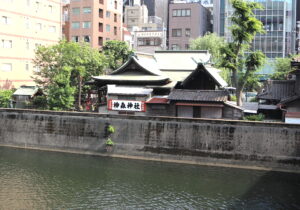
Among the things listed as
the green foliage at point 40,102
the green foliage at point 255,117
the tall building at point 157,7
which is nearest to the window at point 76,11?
the tall building at point 157,7

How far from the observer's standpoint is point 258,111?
36.6m

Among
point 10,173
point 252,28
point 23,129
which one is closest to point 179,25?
point 252,28

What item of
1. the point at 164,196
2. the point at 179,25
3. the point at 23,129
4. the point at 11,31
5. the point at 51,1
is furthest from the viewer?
the point at 179,25

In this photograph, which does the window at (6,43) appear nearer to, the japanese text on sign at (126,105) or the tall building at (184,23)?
the japanese text on sign at (126,105)

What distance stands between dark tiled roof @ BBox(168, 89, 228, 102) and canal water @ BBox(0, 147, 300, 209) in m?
6.36

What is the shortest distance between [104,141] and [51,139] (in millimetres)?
5938

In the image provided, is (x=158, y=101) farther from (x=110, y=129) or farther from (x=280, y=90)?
(x=280, y=90)

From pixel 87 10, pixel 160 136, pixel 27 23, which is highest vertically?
pixel 87 10

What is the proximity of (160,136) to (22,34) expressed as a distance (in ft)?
→ 105

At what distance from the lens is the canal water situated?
23.3 metres

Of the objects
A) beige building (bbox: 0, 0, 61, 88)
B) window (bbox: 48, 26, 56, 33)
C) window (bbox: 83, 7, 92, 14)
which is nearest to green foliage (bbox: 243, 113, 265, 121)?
beige building (bbox: 0, 0, 61, 88)

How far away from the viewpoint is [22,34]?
178 ft

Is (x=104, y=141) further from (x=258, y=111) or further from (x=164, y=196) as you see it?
(x=258, y=111)

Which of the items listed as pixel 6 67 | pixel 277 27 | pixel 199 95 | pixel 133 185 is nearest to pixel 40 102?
pixel 6 67
